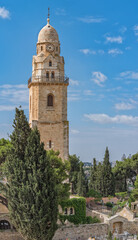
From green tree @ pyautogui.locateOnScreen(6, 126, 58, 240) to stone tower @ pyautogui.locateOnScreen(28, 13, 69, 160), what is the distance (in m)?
12.3

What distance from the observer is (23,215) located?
23156mm

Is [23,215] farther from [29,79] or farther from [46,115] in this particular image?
[29,79]

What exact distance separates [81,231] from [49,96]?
1560cm

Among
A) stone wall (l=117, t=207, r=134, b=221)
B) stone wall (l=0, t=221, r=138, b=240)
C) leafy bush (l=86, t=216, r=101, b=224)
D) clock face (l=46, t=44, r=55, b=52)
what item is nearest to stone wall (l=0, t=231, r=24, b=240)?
stone wall (l=0, t=221, r=138, b=240)

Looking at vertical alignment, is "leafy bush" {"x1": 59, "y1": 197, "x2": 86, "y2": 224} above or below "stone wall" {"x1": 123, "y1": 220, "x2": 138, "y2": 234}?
above

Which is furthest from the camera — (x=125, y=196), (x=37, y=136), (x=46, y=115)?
(x=125, y=196)

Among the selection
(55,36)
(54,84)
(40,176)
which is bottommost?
(40,176)

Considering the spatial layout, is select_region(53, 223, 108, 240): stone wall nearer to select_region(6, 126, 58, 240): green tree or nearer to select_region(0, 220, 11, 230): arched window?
select_region(6, 126, 58, 240): green tree

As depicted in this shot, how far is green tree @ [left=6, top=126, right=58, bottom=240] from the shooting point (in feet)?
75.6

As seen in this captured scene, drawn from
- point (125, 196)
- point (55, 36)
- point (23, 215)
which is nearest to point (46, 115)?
point (55, 36)

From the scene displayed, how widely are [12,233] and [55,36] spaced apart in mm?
22779

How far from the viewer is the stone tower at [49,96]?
3694cm

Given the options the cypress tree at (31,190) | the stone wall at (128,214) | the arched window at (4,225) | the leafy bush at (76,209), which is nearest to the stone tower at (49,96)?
the leafy bush at (76,209)

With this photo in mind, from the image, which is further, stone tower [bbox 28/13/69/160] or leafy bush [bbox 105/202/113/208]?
leafy bush [bbox 105/202/113/208]
